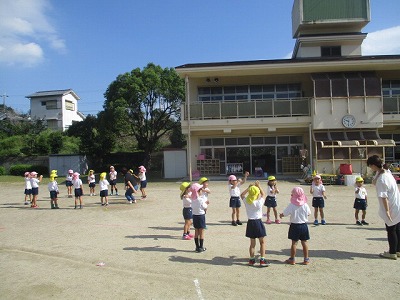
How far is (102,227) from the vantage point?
32.5 ft

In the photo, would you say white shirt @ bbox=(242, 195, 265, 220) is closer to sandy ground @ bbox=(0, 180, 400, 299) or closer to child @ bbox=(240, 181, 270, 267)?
child @ bbox=(240, 181, 270, 267)

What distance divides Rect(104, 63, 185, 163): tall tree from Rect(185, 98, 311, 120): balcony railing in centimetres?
731

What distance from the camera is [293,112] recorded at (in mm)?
21547

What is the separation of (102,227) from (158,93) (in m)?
19.9

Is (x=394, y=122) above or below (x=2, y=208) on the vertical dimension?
above

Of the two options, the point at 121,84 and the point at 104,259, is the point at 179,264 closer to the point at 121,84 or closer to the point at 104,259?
the point at 104,259

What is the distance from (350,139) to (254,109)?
19.8 feet

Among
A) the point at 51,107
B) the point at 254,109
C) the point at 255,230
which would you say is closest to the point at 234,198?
the point at 255,230

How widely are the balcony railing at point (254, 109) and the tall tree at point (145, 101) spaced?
24.0ft

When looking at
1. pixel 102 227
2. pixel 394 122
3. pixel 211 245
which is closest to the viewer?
pixel 211 245

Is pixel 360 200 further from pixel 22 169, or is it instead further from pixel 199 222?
pixel 22 169

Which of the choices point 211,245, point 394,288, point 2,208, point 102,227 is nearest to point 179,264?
point 211,245

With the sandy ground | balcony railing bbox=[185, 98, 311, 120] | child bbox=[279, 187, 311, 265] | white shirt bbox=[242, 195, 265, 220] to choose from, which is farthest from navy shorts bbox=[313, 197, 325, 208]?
balcony railing bbox=[185, 98, 311, 120]

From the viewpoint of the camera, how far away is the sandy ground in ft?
17.2
